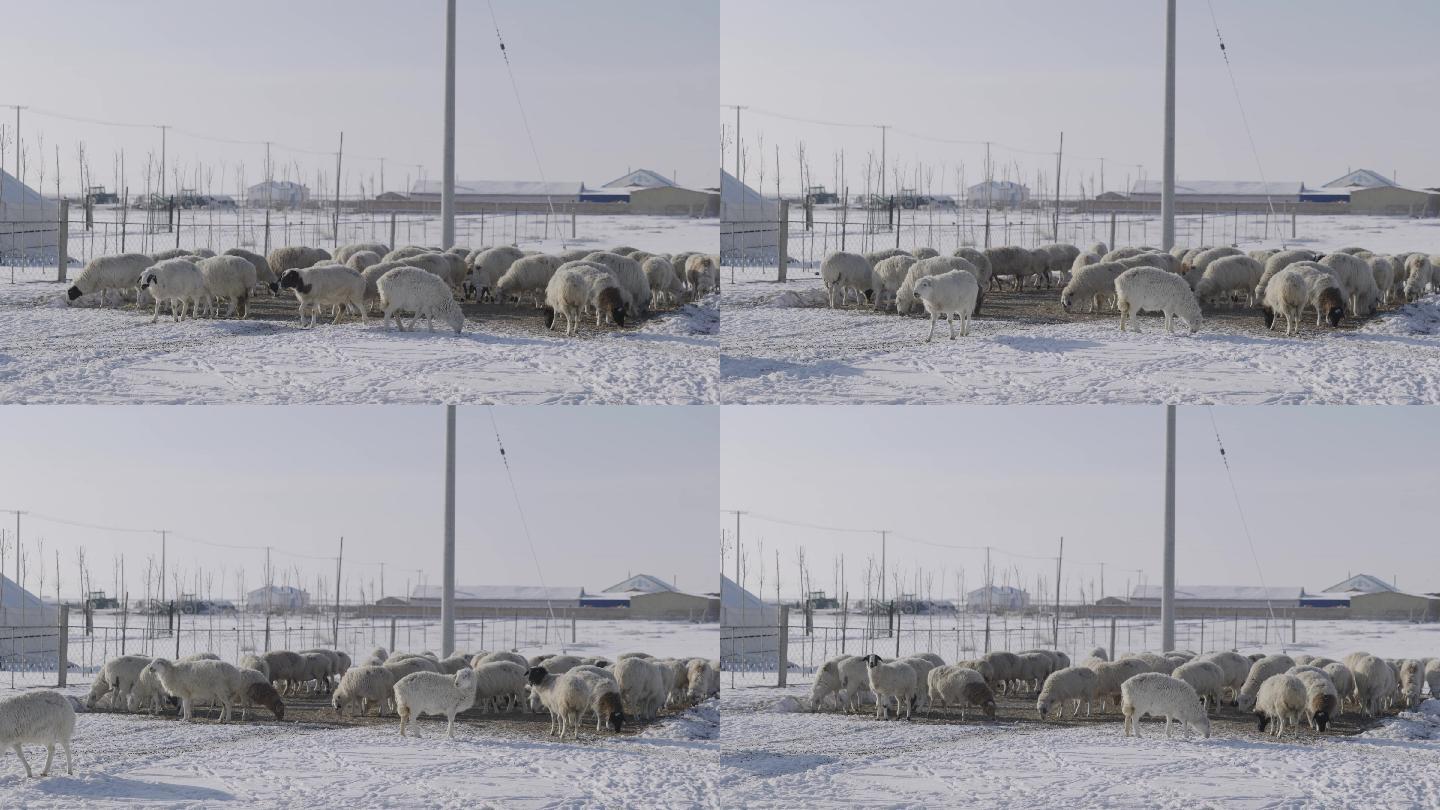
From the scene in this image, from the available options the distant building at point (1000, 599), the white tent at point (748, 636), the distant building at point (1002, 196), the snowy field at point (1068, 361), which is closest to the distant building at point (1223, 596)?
the distant building at point (1000, 599)

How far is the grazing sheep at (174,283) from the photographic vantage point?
791 inches

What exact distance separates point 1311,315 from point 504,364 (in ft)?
38.7

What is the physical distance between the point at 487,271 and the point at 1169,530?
12.6m

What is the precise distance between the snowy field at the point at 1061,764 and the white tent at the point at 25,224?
66.7 feet

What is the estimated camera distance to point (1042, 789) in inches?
551

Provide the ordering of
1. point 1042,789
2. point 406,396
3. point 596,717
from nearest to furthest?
point 1042,789
point 406,396
point 596,717

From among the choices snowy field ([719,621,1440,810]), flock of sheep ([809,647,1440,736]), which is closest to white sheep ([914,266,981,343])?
flock of sheep ([809,647,1440,736])

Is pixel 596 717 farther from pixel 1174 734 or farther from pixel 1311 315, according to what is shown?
pixel 1311 315

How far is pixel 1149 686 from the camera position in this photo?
1691 centimetres

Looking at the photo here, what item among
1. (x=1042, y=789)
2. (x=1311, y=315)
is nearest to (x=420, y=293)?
(x=1042, y=789)

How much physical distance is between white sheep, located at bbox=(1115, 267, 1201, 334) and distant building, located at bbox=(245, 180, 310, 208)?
34.5m

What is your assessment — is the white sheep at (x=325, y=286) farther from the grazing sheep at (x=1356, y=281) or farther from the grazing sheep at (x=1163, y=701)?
the grazing sheep at (x=1356, y=281)

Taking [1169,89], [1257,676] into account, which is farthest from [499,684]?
[1169,89]

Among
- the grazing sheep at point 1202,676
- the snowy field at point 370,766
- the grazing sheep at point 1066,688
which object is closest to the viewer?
the snowy field at point 370,766
